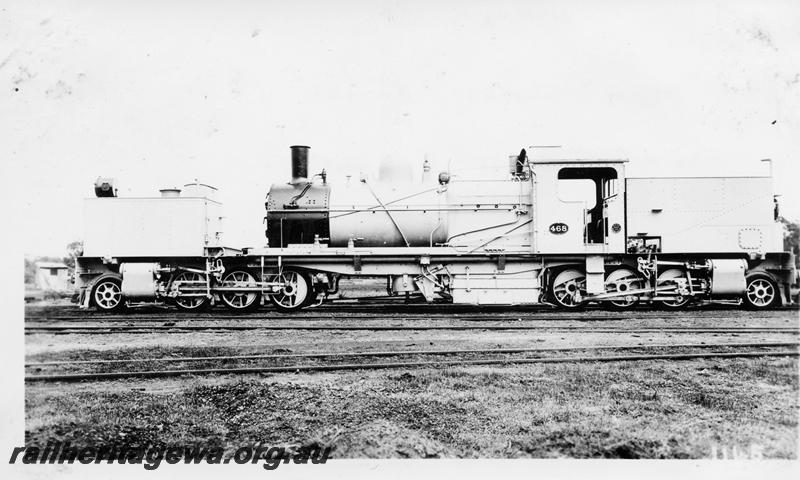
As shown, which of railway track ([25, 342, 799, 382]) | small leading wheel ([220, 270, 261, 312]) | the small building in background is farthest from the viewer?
small leading wheel ([220, 270, 261, 312])

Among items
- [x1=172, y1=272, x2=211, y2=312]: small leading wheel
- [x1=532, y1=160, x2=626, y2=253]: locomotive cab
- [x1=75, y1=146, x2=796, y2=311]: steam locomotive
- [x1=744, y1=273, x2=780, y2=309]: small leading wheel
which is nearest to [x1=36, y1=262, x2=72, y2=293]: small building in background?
[x1=75, y1=146, x2=796, y2=311]: steam locomotive

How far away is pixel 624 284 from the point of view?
429 inches

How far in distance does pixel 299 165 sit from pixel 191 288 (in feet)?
10.8

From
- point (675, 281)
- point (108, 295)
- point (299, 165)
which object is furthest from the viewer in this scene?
point (299, 165)

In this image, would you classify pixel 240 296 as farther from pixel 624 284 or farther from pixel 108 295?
pixel 624 284

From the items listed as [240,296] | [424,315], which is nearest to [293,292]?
[240,296]

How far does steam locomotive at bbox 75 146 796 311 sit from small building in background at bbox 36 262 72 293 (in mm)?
465

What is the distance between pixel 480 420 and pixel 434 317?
17.0 feet

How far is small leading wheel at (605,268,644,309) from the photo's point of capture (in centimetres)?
1084

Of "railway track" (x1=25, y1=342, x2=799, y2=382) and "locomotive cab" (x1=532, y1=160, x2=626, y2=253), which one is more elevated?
"locomotive cab" (x1=532, y1=160, x2=626, y2=253)

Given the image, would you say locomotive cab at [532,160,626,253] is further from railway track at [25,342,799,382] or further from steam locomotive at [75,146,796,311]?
railway track at [25,342,799,382]

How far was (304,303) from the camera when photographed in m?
11.3

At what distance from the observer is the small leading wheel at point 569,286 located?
10.9 m

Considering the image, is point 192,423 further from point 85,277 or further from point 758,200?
point 758,200
